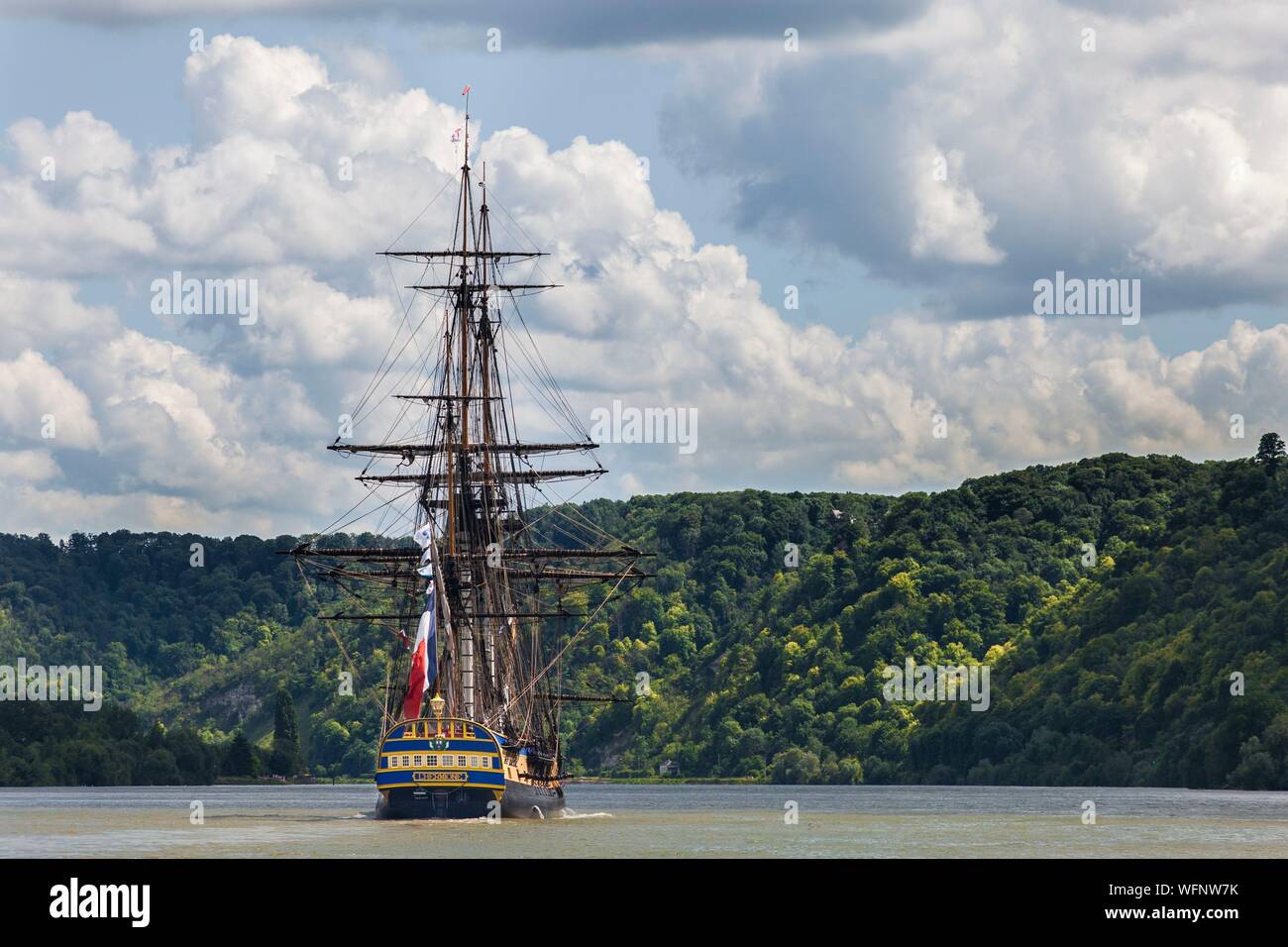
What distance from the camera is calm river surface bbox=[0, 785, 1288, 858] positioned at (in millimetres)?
94062

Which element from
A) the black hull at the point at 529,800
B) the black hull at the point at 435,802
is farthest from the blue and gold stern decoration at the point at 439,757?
the black hull at the point at 529,800

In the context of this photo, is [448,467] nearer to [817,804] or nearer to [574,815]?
[574,815]

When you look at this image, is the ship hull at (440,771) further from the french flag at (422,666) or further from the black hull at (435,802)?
the french flag at (422,666)

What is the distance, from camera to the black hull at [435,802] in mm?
113188

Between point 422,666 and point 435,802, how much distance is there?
6.66m

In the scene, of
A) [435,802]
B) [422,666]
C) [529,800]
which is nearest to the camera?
[435,802]

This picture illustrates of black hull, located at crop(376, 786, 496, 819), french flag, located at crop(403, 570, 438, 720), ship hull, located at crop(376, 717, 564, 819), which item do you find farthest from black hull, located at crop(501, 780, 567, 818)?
french flag, located at crop(403, 570, 438, 720)

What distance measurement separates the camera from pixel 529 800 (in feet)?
424

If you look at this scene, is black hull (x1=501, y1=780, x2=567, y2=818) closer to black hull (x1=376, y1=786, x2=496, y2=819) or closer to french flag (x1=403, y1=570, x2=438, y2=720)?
black hull (x1=376, y1=786, x2=496, y2=819)

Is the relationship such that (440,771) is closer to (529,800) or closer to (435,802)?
(435,802)

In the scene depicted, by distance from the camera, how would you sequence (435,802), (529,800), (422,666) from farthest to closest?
(529,800) → (422,666) → (435,802)

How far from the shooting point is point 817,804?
167250 mm

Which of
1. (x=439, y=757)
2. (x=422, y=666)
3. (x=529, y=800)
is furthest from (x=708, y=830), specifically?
(x=422, y=666)
